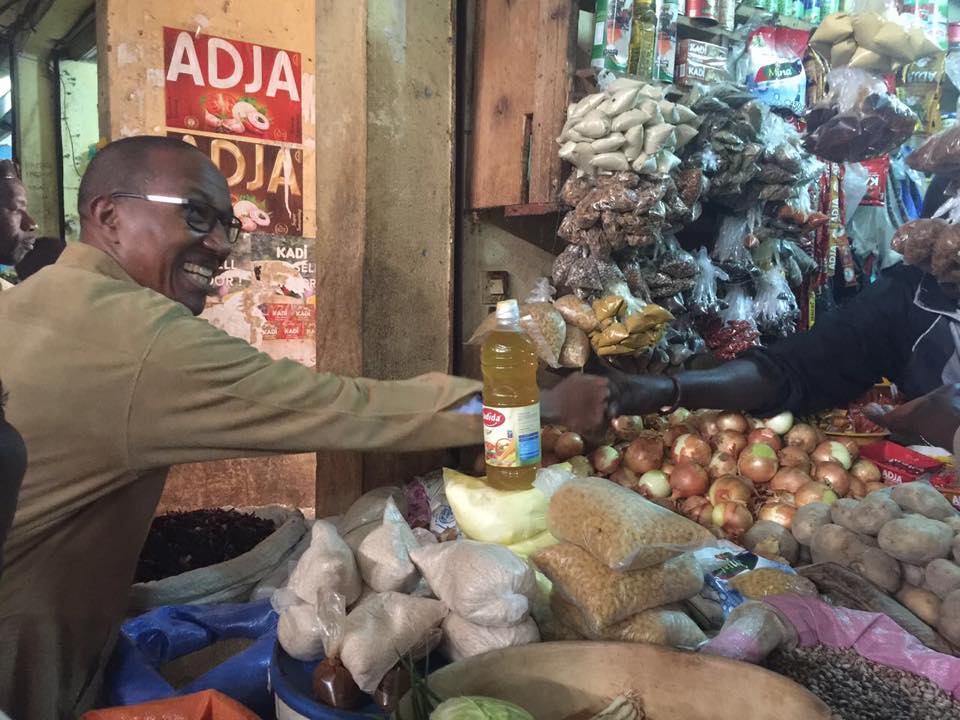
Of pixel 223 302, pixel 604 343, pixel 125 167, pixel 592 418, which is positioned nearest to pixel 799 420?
pixel 604 343

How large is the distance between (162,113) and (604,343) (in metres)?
2.13

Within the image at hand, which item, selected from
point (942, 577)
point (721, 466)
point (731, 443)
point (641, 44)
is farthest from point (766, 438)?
point (641, 44)

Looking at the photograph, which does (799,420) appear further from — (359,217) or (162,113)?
(162,113)

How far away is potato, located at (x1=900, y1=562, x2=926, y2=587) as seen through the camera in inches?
81.7

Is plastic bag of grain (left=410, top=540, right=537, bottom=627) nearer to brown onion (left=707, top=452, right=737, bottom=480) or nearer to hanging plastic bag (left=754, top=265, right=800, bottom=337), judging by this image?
brown onion (left=707, top=452, right=737, bottom=480)

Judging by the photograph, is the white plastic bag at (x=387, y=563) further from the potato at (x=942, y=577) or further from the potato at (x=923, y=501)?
the potato at (x=923, y=501)

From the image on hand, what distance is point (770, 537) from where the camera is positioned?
8.17 ft

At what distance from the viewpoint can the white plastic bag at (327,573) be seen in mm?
1491

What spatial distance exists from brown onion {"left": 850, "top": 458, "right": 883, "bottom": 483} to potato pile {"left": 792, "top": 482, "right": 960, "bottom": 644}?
57 centimetres

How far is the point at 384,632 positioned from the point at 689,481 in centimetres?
185

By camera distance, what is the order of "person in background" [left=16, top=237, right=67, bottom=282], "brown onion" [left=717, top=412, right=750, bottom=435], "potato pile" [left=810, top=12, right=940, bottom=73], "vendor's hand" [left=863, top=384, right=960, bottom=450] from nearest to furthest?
"vendor's hand" [left=863, top=384, right=960, bottom=450] → "brown onion" [left=717, top=412, right=750, bottom=435] → "person in background" [left=16, top=237, right=67, bottom=282] → "potato pile" [left=810, top=12, right=940, bottom=73]

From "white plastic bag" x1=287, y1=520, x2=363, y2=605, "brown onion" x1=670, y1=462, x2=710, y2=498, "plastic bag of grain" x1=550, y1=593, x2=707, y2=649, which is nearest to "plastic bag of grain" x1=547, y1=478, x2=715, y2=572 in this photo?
"plastic bag of grain" x1=550, y1=593, x2=707, y2=649

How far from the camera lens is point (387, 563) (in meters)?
1.58

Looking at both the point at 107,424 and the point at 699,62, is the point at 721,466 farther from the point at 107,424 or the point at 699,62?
the point at 107,424
